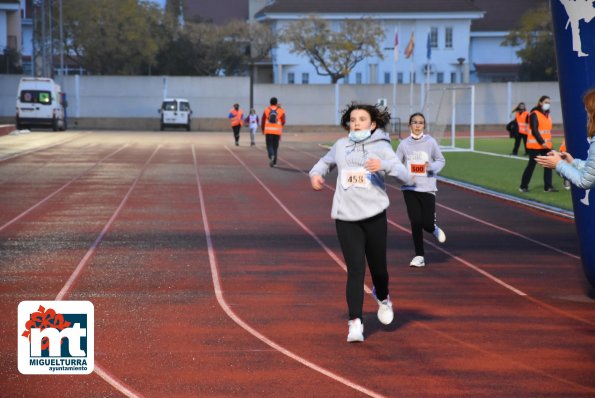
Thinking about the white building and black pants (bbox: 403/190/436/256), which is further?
the white building

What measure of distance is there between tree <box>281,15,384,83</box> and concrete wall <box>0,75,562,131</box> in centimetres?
1499

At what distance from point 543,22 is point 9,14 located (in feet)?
117

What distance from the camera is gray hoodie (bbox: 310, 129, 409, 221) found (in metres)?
8.69

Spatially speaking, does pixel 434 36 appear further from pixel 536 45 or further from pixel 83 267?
pixel 83 267

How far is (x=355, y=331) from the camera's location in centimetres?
872

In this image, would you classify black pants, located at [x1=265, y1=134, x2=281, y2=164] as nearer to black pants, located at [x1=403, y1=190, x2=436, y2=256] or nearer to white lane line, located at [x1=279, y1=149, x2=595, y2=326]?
white lane line, located at [x1=279, y1=149, x2=595, y2=326]

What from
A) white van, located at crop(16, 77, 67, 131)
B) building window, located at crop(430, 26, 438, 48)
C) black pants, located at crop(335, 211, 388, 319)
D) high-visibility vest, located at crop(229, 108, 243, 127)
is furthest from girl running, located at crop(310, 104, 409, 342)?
building window, located at crop(430, 26, 438, 48)

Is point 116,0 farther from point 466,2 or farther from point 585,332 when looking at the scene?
point 585,332

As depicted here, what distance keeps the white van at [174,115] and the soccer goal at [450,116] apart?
1388 centimetres

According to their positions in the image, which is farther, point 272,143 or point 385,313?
point 272,143

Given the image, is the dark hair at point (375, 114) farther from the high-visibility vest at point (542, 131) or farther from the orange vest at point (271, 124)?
the orange vest at point (271, 124)

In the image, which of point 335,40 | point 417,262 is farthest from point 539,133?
point 335,40

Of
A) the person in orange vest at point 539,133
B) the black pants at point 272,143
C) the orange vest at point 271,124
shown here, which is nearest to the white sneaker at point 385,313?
the person in orange vest at point 539,133

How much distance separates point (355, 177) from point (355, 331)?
1.13m
